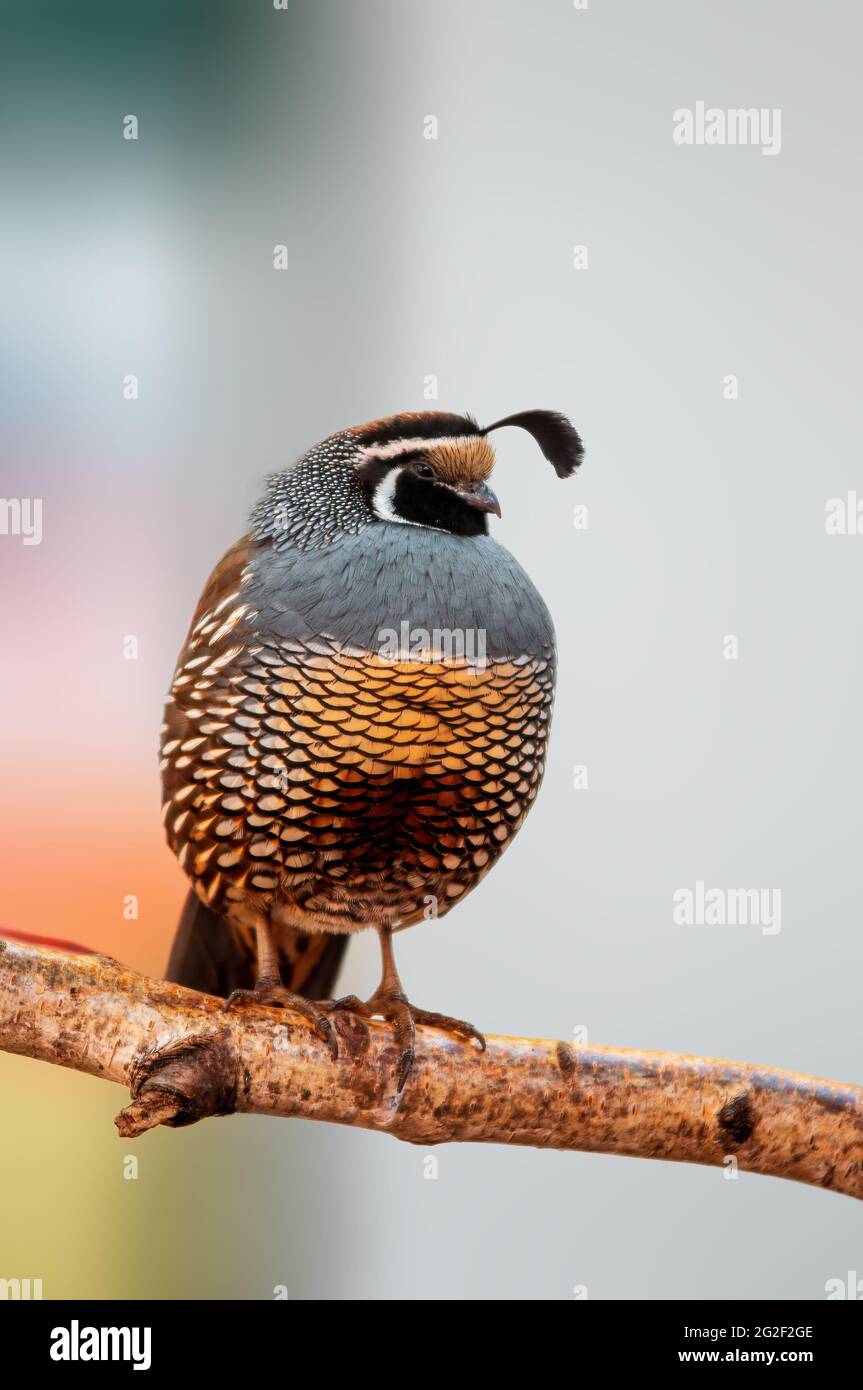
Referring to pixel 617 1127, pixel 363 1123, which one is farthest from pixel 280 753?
pixel 617 1127

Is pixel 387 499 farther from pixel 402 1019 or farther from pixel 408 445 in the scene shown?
pixel 402 1019

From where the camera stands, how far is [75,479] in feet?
10.9

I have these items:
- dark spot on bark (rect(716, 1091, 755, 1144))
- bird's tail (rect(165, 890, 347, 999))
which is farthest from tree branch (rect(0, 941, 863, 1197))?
bird's tail (rect(165, 890, 347, 999))

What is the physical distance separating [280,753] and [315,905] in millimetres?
308

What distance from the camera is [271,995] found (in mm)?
2125

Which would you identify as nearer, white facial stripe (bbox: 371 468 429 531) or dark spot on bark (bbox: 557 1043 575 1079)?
dark spot on bark (bbox: 557 1043 575 1079)

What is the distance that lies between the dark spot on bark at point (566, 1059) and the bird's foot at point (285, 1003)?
35cm

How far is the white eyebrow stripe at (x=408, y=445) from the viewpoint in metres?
2.16

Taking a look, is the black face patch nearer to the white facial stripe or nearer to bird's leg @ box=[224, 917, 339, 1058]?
the white facial stripe

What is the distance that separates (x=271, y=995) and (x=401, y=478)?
34.1 inches

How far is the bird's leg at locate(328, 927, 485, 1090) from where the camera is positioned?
2055 mm
